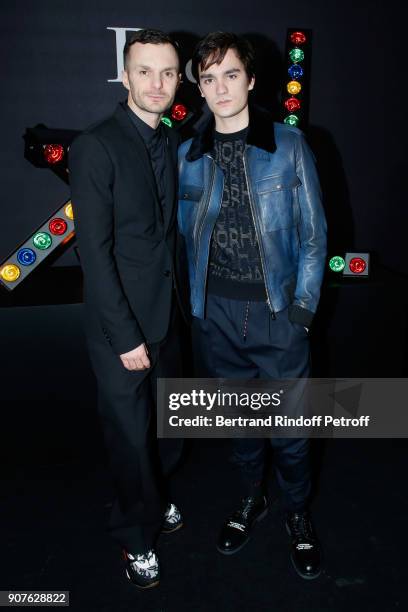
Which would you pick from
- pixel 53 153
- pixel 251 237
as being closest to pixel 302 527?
pixel 251 237

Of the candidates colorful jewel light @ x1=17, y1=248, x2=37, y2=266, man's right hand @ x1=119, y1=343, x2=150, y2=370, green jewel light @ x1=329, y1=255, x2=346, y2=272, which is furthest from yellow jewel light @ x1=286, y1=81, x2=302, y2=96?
man's right hand @ x1=119, y1=343, x2=150, y2=370

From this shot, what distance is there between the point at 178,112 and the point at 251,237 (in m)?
1.22

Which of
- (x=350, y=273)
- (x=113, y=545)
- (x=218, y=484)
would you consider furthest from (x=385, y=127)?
(x=113, y=545)

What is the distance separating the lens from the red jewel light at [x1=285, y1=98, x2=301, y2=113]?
2846mm

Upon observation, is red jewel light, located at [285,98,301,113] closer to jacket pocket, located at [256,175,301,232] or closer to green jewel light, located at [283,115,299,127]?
green jewel light, located at [283,115,299,127]

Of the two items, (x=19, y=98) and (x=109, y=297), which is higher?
(x=19, y=98)

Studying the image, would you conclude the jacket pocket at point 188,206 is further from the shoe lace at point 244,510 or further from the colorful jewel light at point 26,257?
the shoe lace at point 244,510

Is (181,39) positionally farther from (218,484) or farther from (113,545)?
(113,545)

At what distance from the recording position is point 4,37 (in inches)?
111

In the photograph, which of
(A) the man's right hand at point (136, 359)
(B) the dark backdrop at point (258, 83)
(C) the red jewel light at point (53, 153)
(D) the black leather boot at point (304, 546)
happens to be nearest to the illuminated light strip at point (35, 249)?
(C) the red jewel light at point (53, 153)

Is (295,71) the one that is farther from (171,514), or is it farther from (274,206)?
(171,514)

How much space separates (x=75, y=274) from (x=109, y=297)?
54.8 inches

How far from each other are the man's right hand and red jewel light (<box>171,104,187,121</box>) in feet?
4.90

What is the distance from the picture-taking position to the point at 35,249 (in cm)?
254
